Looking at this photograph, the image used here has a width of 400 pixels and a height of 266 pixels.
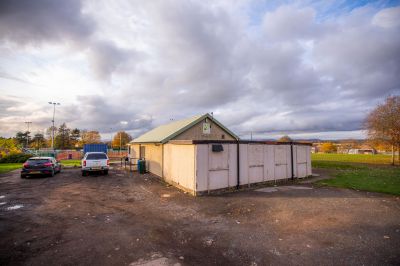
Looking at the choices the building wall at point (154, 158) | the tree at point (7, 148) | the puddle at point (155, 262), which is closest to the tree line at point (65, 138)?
the tree at point (7, 148)

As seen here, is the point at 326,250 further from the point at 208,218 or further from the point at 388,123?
the point at 388,123

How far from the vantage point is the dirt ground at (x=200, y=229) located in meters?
4.48

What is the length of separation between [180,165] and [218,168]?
226cm

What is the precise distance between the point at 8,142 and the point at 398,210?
Result: 169ft

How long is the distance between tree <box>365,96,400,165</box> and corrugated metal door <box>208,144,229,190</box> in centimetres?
2884

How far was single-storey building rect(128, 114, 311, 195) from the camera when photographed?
33.9ft

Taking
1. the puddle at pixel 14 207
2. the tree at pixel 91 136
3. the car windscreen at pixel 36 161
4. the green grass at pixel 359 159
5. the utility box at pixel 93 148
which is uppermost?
the tree at pixel 91 136

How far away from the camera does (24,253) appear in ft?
15.1

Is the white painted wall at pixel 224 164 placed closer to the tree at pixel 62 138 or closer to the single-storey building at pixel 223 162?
the single-storey building at pixel 223 162

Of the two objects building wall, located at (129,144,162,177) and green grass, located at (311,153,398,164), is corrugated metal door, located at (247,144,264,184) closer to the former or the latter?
building wall, located at (129,144,162,177)

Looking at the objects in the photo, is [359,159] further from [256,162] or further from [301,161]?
[256,162]

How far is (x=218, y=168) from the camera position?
1073cm

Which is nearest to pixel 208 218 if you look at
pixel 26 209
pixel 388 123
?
pixel 26 209

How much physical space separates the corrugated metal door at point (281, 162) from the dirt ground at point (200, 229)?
3362 mm
